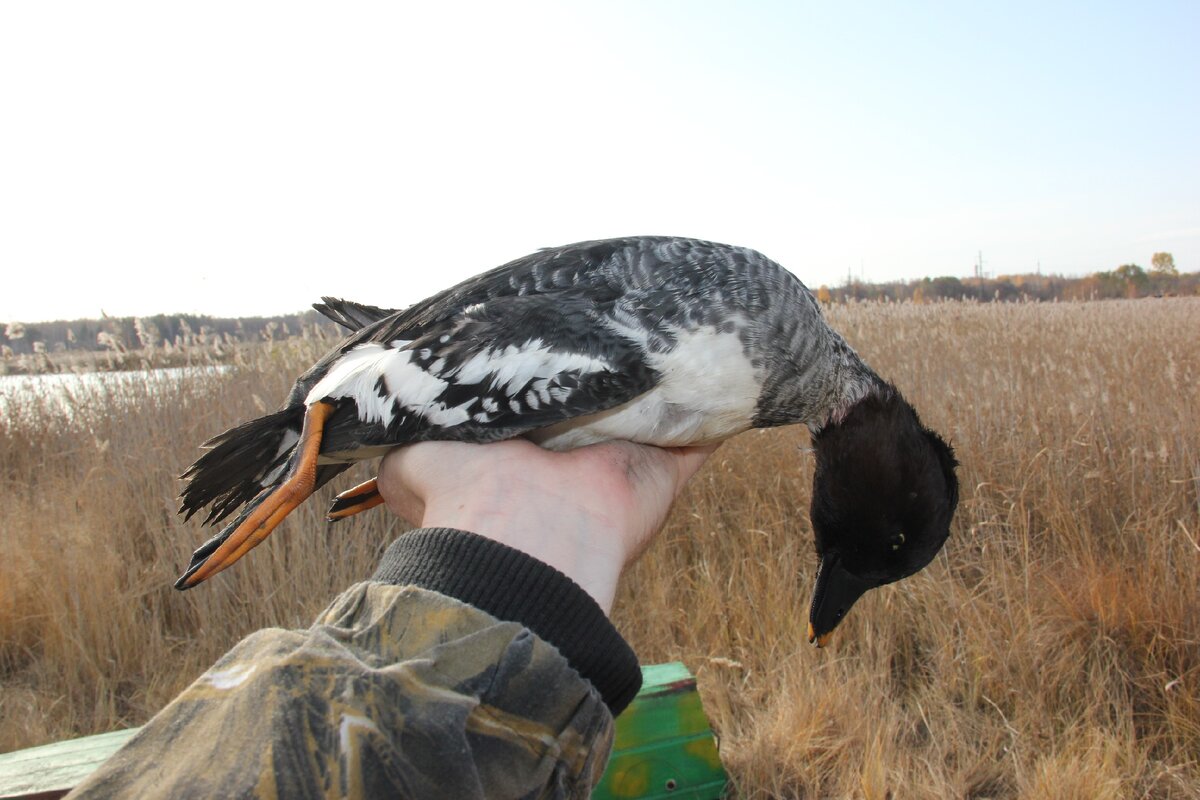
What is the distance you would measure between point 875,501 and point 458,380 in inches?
54.9

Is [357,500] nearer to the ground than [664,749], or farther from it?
farther from it

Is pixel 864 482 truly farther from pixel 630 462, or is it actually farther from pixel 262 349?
pixel 262 349

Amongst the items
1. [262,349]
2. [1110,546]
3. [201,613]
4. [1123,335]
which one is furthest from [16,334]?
[1123,335]

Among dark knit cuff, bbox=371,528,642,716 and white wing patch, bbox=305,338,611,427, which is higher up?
white wing patch, bbox=305,338,611,427

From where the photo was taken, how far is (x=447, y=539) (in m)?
1.32

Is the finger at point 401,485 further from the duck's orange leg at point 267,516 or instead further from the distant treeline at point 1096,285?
the distant treeline at point 1096,285

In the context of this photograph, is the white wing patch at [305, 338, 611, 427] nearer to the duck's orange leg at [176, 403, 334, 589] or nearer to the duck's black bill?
the duck's orange leg at [176, 403, 334, 589]

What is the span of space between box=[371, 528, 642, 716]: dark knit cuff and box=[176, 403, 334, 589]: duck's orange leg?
2.98 ft

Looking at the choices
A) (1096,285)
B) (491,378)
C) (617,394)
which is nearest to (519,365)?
(491,378)

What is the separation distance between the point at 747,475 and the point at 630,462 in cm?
326

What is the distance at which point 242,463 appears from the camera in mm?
2400

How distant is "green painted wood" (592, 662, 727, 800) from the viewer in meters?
2.98

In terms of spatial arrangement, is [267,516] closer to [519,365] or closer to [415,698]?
[519,365]

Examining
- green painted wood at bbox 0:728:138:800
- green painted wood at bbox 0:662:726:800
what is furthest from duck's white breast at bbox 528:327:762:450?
green painted wood at bbox 0:728:138:800
